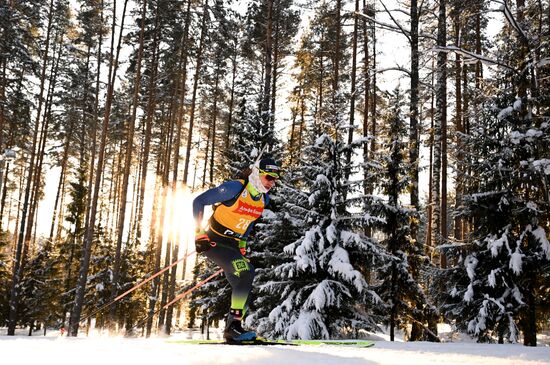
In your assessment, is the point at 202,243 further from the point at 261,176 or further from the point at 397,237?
the point at 397,237

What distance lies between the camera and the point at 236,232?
521 centimetres

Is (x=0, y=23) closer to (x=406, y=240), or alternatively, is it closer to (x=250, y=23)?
(x=250, y=23)

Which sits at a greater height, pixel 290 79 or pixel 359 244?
pixel 290 79

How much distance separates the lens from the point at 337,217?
446 inches

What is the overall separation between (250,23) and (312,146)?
13.4 m

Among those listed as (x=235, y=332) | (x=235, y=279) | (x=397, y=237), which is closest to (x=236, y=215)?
(x=235, y=279)

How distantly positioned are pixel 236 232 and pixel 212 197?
57cm

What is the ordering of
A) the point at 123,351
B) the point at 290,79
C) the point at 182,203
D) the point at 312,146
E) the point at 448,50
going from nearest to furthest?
the point at 123,351
the point at 448,50
the point at 312,146
the point at 182,203
the point at 290,79

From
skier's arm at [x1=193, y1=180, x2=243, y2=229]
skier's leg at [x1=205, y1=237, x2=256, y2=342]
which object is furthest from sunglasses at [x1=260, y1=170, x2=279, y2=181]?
skier's leg at [x1=205, y1=237, x2=256, y2=342]

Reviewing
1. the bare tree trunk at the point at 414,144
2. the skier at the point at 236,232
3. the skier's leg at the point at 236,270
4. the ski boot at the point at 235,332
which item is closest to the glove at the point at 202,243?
the skier at the point at 236,232

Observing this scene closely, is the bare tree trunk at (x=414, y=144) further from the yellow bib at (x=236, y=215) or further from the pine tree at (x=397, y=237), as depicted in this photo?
the yellow bib at (x=236, y=215)

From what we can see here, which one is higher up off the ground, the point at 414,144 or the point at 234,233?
the point at 414,144

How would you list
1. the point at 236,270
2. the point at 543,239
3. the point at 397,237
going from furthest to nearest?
the point at 397,237 < the point at 543,239 < the point at 236,270

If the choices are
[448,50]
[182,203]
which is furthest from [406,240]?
[182,203]
